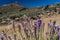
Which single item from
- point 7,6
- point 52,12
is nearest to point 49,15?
point 52,12

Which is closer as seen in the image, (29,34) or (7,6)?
(29,34)

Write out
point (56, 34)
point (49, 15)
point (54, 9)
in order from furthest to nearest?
point (54, 9)
point (49, 15)
point (56, 34)

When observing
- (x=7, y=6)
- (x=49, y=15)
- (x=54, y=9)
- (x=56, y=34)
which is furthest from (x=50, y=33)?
(x=7, y=6)

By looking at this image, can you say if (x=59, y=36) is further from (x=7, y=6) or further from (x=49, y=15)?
(x=7, y=6)

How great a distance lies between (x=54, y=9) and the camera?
12797mm

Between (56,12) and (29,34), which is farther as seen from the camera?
(56,12)

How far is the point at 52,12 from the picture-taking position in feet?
40.3

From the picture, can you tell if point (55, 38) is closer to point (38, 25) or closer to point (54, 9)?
point (38, 25)

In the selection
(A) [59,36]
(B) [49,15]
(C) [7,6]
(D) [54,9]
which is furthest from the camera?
(C) [7,6]

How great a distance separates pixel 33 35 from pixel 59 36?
1.59ft

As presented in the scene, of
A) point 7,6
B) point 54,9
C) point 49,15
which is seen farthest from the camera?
point 7,6

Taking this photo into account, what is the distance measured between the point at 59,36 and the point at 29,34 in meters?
0.57

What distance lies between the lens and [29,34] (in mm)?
4051

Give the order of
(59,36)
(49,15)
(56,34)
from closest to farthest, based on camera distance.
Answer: (59,36) → (56,34) → (49,15)
